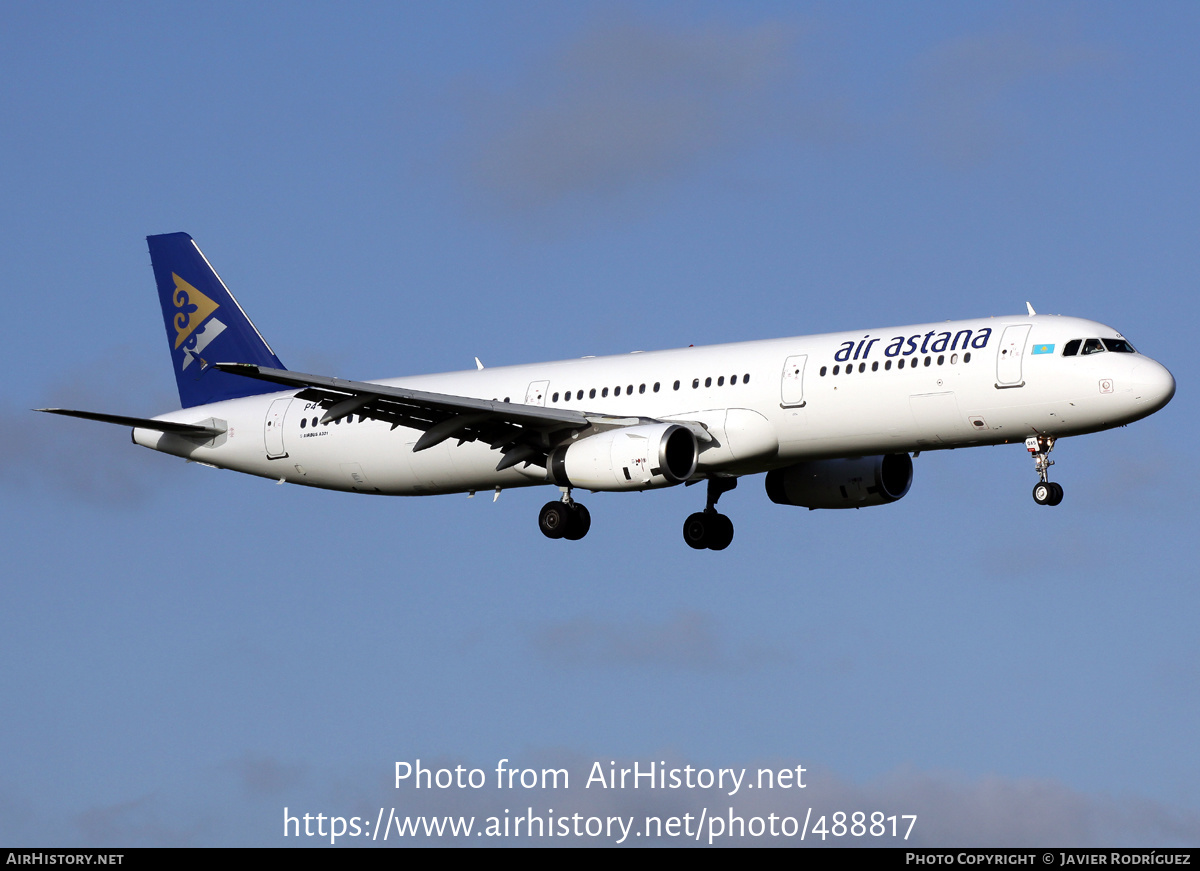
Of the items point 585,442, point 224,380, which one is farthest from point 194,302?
point 585,442

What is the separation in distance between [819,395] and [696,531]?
9.20m

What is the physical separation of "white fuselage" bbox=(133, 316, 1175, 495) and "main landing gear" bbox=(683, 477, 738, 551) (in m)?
4.81

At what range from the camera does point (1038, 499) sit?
149 feet

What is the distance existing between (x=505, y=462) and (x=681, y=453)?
575 centimetres

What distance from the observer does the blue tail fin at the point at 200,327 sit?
195ft

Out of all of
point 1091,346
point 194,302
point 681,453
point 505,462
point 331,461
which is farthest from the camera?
point 194,302

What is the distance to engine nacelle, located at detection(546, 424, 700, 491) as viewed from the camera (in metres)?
47.6

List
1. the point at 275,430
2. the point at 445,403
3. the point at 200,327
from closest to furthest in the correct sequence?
the point at 445,403, the point at 275,430, the point at 200,327

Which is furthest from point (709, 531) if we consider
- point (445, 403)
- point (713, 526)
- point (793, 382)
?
point (445, 403)

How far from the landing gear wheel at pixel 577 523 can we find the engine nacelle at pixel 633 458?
193 centimetres

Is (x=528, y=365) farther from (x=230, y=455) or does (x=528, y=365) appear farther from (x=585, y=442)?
(x=230, y=455)

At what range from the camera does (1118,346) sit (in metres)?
45.0

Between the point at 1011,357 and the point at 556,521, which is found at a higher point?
the point at 1011,357

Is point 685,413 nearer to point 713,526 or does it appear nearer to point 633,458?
point 633,458
